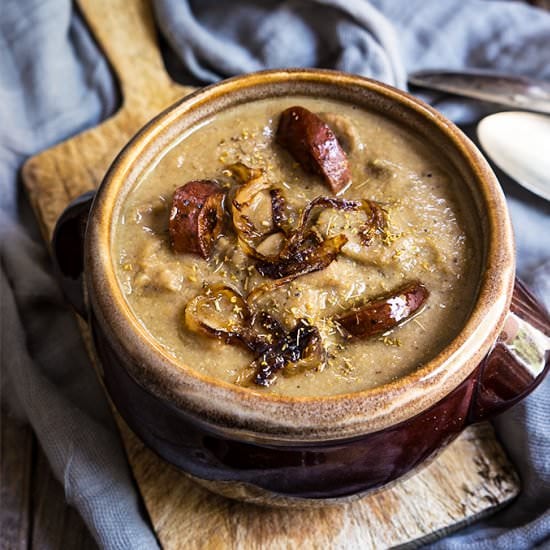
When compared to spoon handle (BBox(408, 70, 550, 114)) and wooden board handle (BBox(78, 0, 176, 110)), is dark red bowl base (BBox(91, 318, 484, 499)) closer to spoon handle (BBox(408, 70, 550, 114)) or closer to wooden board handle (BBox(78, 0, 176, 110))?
wooden board handle (BBox(78, 0, 176, 110))

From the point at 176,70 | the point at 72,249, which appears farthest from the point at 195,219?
the point at 176,70

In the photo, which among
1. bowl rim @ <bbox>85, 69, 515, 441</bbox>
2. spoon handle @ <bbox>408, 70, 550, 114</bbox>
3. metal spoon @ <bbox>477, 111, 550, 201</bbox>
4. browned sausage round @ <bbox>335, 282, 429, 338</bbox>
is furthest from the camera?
spoon handle @ <bbox>408, 70, 550, 114</bbox>

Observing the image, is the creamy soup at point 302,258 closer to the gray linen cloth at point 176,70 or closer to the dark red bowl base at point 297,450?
the dark red bowl base at point 297,450

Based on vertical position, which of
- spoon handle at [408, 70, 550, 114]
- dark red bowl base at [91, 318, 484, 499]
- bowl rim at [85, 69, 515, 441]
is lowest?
dark red bowl base at [91, 318, 484, 499]

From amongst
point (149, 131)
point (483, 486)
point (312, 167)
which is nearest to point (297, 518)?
point (483, 486)

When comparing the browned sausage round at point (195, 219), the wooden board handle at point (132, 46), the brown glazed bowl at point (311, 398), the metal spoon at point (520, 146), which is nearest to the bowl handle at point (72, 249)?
the brown glazed bowl at point (311, 398)

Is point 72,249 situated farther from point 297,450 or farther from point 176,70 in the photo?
point 176,70

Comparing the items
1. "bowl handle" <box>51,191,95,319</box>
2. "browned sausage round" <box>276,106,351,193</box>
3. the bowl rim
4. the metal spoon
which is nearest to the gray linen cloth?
the metal spoon
